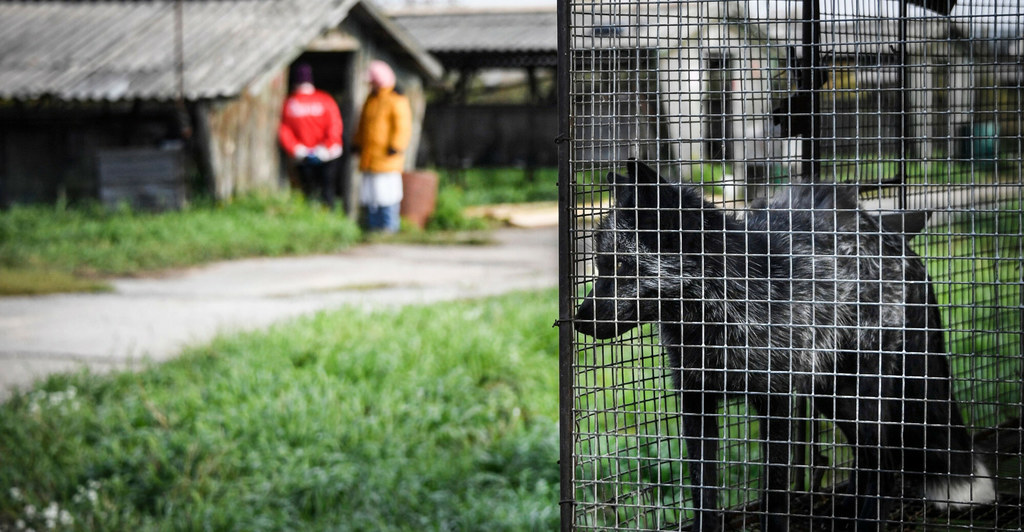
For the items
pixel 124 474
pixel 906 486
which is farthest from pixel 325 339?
pixel 906 486

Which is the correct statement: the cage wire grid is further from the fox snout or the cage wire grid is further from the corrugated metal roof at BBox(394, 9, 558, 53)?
the corrugated metal roof at BBox(394, 9, 558, 53)

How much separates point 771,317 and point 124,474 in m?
3.70

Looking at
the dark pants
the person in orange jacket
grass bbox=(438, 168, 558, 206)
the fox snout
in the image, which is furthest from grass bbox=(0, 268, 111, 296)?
grass bbox=(438, 168, 558, 206)

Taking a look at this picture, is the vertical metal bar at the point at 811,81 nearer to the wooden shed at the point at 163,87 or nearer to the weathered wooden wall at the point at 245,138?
the wooden shed at the point at 163,87

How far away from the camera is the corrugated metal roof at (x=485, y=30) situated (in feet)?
67.9

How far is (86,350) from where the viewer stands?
7.45 metres

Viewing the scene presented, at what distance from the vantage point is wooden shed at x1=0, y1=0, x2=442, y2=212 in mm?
13750

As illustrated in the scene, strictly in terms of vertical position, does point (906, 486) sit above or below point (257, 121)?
below

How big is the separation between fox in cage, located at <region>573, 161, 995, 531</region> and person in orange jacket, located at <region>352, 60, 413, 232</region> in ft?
34.5

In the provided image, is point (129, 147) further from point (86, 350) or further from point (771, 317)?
point (771, 317)

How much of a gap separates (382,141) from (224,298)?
4.92 m

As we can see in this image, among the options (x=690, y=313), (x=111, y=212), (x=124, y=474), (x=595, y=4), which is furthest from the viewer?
(x=111, y=212)

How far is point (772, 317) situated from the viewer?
10.3 feet

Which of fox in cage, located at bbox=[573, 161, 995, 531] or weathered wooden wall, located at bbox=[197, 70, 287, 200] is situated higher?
weathered wooden wall, located at bbox=[197, 70, 287, 200]
